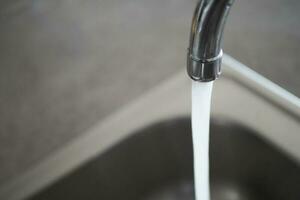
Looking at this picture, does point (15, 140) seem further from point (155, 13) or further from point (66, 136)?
point (155, 13)

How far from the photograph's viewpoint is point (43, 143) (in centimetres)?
64

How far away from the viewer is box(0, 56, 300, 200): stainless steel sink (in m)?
0.56

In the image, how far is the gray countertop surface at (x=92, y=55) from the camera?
0.67 m

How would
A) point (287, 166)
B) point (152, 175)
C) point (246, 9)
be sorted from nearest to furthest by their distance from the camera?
point (287, 166), point (152, 175), point (246, 9)

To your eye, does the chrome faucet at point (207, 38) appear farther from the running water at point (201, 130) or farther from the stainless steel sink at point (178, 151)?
the stainless steel sink at point (178, 151)

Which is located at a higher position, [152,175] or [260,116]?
[260,116]

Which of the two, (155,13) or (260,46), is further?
(155,13)

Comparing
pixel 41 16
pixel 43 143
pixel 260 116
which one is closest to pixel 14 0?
pixel 41 16

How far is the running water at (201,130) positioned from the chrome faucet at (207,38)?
45 mm

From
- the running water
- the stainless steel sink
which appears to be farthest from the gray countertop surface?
the running water

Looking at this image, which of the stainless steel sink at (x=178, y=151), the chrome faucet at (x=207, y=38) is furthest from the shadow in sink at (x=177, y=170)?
the chrome faucet at (x=207, y=38)

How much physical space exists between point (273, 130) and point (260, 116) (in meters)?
0.03

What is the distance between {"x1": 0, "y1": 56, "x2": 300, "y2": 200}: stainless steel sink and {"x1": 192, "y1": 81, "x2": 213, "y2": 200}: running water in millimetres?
111

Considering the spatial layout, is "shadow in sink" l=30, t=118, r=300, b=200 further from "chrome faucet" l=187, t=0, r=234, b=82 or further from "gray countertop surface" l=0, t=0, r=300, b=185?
"chrome faucet" l=187, t=0, r=234, b=82
